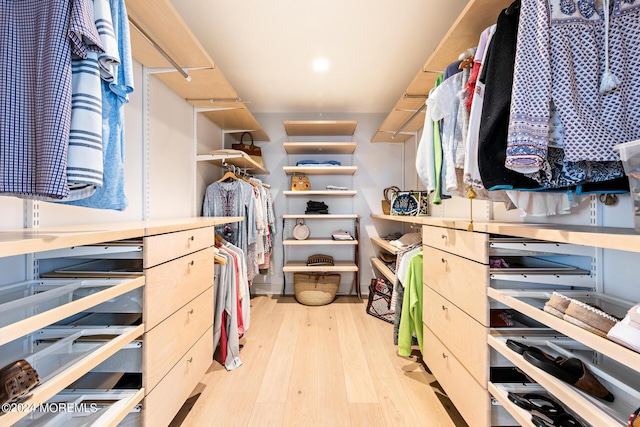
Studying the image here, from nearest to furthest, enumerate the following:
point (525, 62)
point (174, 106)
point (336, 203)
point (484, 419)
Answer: point (525, 62) → point (484, 419) → point (174, 106) → point (336, 203)

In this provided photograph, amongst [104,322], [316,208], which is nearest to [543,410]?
[104,322]

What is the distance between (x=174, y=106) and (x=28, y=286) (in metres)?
1.51

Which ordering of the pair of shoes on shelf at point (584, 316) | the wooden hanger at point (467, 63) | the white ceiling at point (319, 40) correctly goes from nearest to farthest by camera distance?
1. the pair of shoes on shelf at point (584, 316)
2. the wooden hanger at point (467, 63)
3. the white ceiling at point (319, 40)

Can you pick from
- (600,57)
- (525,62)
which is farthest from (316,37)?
(600,57)

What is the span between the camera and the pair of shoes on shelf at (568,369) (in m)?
0.80

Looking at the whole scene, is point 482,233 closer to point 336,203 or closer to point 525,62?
point 525,62

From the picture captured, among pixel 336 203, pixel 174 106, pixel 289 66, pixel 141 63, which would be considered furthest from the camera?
pixel 336 203

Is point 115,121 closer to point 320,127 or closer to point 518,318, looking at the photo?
point 518,318

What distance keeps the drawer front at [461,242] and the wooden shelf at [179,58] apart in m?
1.59

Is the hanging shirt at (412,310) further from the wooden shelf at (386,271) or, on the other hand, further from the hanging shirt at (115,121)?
the hanging shirt at (115,121)

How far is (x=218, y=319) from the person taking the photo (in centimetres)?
181

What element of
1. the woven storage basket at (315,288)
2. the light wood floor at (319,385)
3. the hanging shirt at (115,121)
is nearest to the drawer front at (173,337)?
the light wood floor at (319,385)

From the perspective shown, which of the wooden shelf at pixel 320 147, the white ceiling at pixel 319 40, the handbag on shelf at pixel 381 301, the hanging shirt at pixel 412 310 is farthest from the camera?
the wooden shelf at pixel 320 147

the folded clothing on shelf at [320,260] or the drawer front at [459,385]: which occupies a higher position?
the folded clothing on shelf at [320,260]
